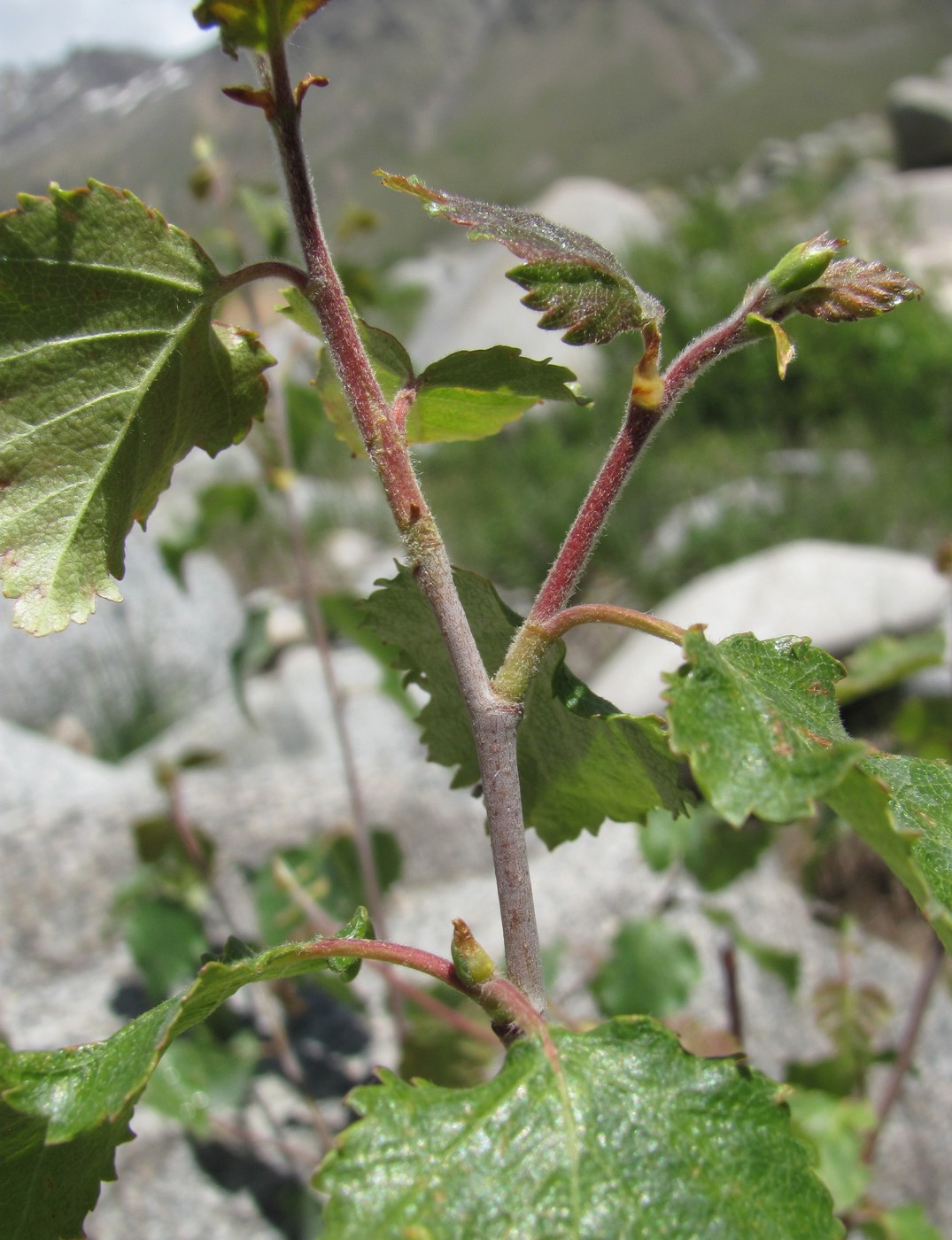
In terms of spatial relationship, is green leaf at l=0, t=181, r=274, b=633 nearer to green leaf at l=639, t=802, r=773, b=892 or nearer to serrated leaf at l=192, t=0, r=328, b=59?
serrated leaf at l=192, t=0, r=328, b=59

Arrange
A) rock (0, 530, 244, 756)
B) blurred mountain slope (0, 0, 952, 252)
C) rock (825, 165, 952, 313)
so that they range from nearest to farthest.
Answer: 1. rock (0, 530, 244, 756)
2. rock (825, 165, 952, 313)
3. blurred mountain slope (0, 0, 952, 252)

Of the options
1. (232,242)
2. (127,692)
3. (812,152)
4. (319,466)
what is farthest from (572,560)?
(812,152)

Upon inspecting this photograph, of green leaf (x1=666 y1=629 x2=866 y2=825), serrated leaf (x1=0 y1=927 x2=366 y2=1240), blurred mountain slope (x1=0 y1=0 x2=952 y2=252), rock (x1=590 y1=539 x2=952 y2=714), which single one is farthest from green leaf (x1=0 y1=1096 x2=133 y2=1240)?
blurred mountain slope (x1=0 y1=0 x2=952 y2=252)

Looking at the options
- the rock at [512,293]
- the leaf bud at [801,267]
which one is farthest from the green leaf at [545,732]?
the rock at [512,293]

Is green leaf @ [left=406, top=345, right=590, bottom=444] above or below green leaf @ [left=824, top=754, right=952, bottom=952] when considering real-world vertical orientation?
above

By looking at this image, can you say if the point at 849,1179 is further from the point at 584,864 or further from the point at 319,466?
the point at 319,466

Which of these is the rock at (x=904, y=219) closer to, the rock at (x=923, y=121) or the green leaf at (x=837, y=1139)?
the rock at (x=923, y=121)
